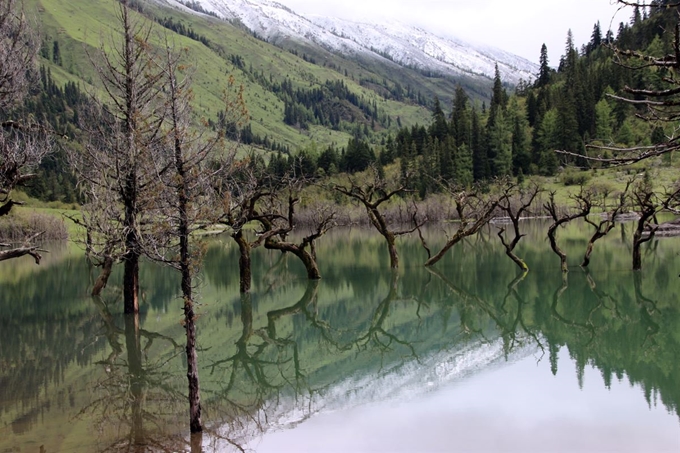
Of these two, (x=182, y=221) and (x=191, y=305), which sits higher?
(x=182, y=221)

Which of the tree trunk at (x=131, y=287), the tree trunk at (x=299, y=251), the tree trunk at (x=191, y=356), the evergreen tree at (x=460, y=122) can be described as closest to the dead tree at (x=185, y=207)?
the tree trunk at (x=191, y=356)

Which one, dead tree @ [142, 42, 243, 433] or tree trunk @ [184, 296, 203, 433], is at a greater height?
dead tree @ [142, 42, 243, 433]

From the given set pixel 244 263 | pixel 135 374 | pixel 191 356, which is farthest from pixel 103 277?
pixel 191 356

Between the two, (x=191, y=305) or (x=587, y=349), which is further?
(x=587, y=349)

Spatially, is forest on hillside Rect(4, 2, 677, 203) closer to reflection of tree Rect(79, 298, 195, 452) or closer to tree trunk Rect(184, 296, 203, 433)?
reflection of tree Rect(79, 298, 195, 452)

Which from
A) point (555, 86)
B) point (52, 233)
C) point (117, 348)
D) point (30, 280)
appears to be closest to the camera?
point (117, 348)

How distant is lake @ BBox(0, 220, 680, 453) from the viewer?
12.1m

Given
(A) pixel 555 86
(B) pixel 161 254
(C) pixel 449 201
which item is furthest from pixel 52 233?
(A) pixel 555 86

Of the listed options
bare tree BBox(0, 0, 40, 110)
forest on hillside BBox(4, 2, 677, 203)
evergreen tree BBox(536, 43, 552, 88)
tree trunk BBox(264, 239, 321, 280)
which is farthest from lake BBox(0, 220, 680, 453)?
evergreen tree BBox(536, 43, 552, 88)

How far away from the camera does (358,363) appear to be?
18344 millimetres

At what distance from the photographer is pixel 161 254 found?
12602mm

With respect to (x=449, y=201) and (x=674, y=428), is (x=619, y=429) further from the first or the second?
(x=449, y=201)

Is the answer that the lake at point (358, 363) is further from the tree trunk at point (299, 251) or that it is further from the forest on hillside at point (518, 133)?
the forest on hillside at point (518, 133)

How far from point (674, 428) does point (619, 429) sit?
3.38ft
